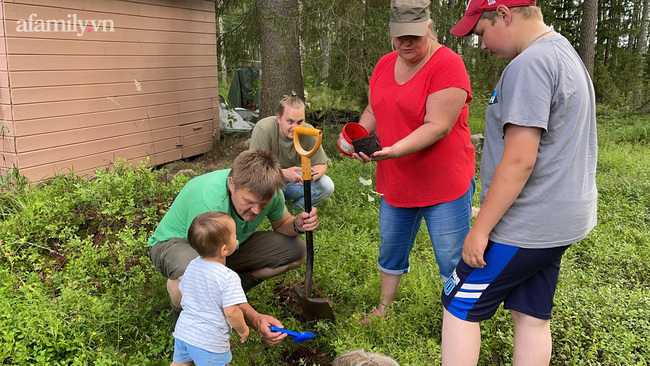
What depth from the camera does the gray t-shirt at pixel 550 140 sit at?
5.74ft

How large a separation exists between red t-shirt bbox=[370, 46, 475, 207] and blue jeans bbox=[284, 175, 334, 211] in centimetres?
183

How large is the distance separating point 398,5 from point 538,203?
1.24 metres

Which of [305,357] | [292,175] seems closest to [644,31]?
[292,175]

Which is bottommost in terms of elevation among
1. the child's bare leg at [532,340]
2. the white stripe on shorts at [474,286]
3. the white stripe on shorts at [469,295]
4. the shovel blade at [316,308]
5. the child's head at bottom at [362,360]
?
the shovel blade at [316,308]

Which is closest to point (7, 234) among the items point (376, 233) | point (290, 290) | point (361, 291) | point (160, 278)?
point (160, 278)

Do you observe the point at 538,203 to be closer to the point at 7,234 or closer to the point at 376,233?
the point at 376,233

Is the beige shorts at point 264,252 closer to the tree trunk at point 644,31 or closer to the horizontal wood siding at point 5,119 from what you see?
the horizontal wood siding at point 5,119

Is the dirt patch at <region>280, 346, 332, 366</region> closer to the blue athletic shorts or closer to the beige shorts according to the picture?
the beige shorts

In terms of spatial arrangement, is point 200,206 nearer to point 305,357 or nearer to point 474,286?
point 305,357

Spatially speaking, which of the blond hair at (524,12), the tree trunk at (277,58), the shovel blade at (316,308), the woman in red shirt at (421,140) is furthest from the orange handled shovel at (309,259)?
the tree trunk at (277,58)

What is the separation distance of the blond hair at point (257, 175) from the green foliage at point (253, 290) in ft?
3.12

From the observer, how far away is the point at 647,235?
450 cm

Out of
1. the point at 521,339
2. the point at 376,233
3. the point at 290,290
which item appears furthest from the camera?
the point at 376,233

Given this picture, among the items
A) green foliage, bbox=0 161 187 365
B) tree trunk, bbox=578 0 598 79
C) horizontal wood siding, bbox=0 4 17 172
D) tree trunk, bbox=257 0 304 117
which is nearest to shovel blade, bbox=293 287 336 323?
green foliage, bbox=0 161 187 365
